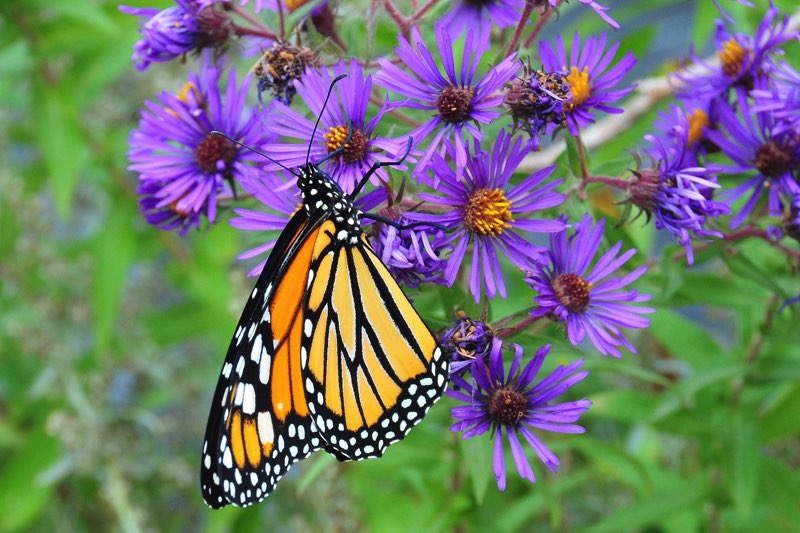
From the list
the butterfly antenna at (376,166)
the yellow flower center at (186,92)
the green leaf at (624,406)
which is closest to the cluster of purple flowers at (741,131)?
the butterfly antenna at (376,166)

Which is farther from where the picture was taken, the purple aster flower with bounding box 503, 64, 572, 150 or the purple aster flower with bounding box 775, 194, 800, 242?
the purple aster flower with bounding box 775, 194, 800, 242

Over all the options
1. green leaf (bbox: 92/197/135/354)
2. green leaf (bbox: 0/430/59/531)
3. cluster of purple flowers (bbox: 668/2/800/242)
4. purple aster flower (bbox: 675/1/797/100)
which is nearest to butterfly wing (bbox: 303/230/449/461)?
cluster of purple flowers (bbox: 668/2/800/242)

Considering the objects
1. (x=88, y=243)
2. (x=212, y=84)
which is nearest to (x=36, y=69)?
(x=88, y=243)

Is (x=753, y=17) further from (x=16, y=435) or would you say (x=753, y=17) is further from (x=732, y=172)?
(x=16, y=435)

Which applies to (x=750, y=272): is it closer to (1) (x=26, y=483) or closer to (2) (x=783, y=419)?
(2) (x=783, y=419)

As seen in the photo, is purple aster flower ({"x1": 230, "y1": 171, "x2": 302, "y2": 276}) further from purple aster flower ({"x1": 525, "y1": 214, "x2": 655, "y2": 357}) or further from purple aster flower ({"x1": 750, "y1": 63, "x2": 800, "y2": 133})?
purple aster flower ({"x1": 750, "y1": 63, "x2": 800, "y2": 133})

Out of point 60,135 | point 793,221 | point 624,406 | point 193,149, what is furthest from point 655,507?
point 60,135
